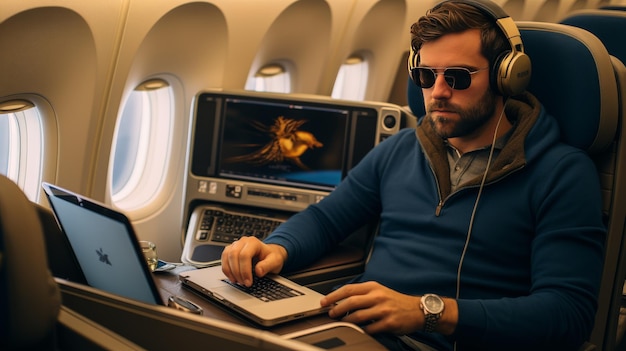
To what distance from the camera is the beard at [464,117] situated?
6.89ft

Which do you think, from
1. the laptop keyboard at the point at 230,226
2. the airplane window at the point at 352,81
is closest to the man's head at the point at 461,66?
the laptop keyboard at the point at 230,226

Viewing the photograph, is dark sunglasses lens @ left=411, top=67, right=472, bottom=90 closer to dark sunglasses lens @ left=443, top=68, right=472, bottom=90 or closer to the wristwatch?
dark sunglasses lens @ left=443, top=68, right=472, bottom=90

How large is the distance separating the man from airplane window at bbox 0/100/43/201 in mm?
1187

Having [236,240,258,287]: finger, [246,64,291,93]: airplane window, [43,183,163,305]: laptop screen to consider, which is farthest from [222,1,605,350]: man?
[246,64,291,93]: airplane window

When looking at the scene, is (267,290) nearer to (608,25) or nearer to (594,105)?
(594,105)

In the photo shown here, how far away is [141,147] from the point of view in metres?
3.71

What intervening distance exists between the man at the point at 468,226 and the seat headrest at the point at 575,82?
0.05 meters

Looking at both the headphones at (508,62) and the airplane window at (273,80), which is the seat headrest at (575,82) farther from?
the airplane window at (273,80)

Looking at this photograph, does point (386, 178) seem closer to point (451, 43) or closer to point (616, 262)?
point (451, 43)

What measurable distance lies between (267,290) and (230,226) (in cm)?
97

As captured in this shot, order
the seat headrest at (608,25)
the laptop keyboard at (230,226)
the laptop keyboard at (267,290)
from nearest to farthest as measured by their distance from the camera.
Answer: the laptop keyboard at (267,290), the laptop keyboard at (230,226), the seat headrest at (608,25)

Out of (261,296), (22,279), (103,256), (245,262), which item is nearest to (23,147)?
(245,262)

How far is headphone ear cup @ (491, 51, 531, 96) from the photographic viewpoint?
1978 mm

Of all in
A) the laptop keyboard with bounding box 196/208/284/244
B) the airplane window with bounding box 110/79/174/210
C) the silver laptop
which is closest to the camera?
the silver laptop
